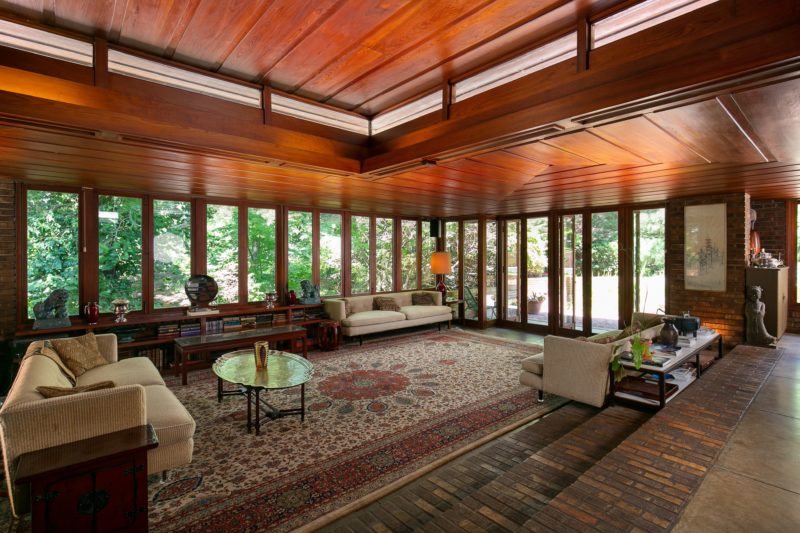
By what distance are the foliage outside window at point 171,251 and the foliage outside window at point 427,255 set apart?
15.6ft

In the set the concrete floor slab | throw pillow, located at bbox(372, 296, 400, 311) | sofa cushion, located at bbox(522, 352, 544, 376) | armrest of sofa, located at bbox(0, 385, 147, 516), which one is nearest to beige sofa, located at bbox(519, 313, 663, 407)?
sofa cushion, located at bbox(522, 352, 544, 376)

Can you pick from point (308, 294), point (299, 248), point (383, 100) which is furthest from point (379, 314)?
point (383, 100)

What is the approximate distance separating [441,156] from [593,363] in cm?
228

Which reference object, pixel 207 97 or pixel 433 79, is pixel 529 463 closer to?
pixel 433 79

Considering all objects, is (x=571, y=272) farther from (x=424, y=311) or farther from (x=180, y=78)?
(x=180, y=78)

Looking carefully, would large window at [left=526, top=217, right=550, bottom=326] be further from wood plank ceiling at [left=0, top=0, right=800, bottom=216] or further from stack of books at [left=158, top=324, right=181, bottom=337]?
stack of books at [left=158, top=324, right=181, bottom=337]

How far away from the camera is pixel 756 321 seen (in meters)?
5.61

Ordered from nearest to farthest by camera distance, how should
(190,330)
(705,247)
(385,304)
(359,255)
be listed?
(190,330) < (705,247) < (385,304) < (359,255)

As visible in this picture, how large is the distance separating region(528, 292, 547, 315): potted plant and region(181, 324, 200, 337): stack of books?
19.6ft

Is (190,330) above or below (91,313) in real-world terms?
below

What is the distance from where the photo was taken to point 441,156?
2844 mm

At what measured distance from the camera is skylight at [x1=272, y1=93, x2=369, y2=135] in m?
2.73

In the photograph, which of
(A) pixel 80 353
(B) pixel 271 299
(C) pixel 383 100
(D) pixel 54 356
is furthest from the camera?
(B) pixel 271 299

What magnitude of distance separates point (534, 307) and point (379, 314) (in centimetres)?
321
